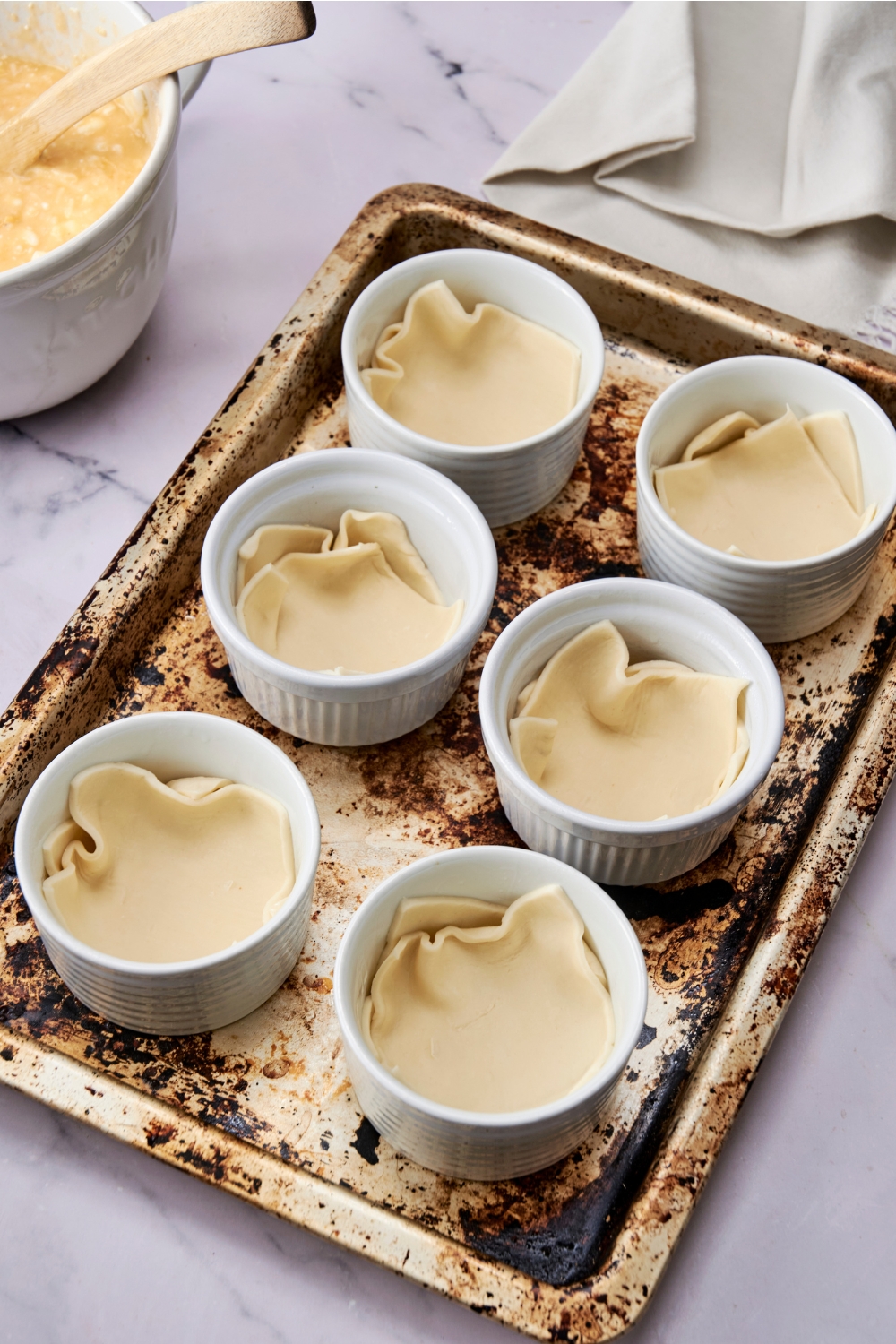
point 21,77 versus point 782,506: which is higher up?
point 21,77

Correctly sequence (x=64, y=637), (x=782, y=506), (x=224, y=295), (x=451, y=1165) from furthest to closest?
(x=224, y=295), (x=782, y=506), (x=64, y=637), (x=451, y=1165)

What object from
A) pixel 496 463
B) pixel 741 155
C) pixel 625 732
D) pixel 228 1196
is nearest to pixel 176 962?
pixel 228 1196

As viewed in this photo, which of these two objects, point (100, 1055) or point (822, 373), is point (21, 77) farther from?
point (100, 1055)

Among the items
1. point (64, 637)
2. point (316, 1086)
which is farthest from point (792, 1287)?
point (64, 637)

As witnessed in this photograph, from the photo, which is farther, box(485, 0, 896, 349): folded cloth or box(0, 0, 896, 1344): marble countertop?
box(485, 0, 896, 349): folded cloth

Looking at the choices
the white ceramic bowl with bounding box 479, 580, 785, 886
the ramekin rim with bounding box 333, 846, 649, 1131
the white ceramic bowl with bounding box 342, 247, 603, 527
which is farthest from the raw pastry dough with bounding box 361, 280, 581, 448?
the ramekin rim with bounding box 333, 846, 649, 1131

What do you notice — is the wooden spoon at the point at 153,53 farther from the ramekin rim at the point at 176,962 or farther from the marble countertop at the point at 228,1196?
the ramekin rim at the point at 176,962

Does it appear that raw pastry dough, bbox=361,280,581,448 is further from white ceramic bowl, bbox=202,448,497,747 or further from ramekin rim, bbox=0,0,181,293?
ramekin rim, bbox=0,0,181,293
